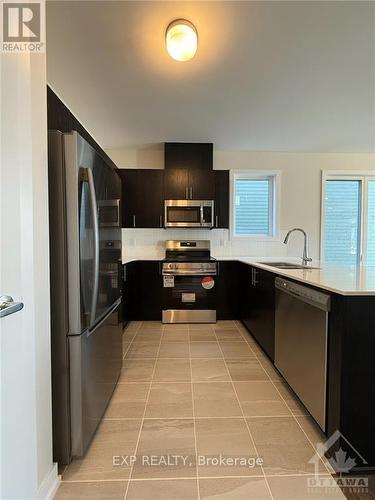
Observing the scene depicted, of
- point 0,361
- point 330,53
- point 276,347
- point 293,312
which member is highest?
point 330,53

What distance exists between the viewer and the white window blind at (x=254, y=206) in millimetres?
4371

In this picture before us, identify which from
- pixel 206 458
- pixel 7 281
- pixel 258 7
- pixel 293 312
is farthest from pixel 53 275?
pixel 258 7

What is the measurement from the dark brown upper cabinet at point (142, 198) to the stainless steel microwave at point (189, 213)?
12 cm

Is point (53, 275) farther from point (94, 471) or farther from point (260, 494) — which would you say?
point (260, 494)

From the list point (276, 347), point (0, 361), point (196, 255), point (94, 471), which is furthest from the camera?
point (196, 255)

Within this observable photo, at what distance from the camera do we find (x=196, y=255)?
4.16 m

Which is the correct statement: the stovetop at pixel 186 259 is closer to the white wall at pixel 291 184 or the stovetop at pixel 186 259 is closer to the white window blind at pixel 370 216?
the white wall at pixel 291 184

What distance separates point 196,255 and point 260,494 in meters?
3.12

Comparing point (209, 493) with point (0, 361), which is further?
point (209, 493)

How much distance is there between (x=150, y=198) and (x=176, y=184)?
0.44m

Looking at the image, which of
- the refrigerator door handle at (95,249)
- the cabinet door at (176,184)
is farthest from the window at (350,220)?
the refrigerator door handle at (95,249)

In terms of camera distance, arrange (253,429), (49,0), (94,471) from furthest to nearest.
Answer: (49,0), (253,429), (94,471)

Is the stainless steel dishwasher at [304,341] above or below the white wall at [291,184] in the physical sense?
below

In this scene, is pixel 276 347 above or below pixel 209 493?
above
